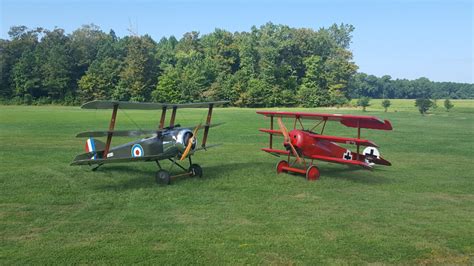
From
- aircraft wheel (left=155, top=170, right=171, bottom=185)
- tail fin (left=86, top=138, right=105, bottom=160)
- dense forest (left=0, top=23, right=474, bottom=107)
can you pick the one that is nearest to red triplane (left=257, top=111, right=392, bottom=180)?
aircraft wheel (left=155, top=170, right=171, bottom=185)

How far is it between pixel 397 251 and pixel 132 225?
405 cm

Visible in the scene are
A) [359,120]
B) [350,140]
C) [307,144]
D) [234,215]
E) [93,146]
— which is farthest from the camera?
[307,144]

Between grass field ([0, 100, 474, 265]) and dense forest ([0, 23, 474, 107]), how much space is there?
5947 centimetres

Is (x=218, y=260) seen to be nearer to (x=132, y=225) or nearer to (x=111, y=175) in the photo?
(x=132, y=225)

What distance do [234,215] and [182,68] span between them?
7451 cm

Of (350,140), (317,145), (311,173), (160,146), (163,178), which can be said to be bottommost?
(311,173)

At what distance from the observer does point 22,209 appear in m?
7.56

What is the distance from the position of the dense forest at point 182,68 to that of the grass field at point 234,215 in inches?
2341

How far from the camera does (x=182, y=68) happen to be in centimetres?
7988

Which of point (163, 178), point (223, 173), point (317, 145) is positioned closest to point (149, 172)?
point (163, 178)

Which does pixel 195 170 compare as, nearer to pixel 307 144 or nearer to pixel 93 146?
pixel 93 146

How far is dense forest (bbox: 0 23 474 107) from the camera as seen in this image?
71.2 metres

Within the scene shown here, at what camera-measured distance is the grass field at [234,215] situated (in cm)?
562

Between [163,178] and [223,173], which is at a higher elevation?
[163,178]
